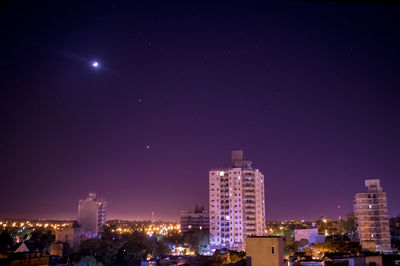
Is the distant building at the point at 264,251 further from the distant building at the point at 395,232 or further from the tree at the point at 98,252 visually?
the distant building at the point at 395,232

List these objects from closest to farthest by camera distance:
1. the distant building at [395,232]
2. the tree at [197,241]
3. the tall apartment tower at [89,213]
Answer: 1. the distant building at [395,232]
2. the tree at [197,241]
3. the tall apartment tower at [89,213]

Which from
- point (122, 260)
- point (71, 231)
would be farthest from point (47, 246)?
point (122, 260)

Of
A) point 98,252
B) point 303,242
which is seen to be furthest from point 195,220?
point 303,242

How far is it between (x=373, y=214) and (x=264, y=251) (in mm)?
33399

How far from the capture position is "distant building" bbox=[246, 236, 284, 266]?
59.2 feet

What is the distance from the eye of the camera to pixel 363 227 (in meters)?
45.9

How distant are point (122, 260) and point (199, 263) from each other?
10.6m

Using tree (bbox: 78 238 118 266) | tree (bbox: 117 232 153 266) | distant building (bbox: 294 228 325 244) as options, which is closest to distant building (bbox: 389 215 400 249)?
distant building (bbox: 294 228 325 244)

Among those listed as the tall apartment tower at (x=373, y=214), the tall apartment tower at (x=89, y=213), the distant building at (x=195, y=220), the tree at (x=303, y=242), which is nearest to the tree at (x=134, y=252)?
the tree at (x=303, y=242)

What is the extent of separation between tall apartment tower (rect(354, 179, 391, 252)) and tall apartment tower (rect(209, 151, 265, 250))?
1512cm

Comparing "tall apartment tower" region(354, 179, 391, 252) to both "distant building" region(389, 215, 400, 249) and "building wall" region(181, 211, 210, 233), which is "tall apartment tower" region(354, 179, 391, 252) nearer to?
"distant building" region(389, 215, 400, 249)

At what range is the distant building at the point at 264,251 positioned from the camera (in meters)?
18.0

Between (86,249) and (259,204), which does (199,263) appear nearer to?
(86,249)

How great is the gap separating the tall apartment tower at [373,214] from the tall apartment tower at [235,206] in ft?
49.6
